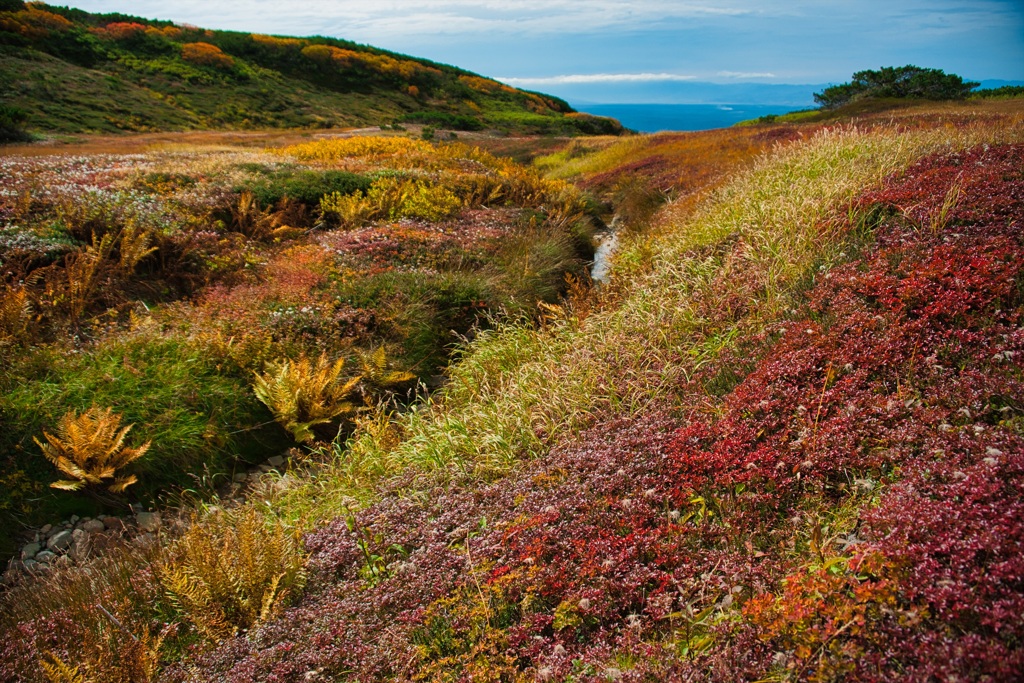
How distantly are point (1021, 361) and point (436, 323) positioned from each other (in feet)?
21.9

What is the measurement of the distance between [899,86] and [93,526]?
1543 inches

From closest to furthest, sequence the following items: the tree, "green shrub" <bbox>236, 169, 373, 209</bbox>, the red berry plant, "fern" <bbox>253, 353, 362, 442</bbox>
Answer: the red berry plant, "fern" <bbox>253, 353, 362, 442</bbox>, "green shrub" <bbox>236, 169, 373, 209</bbox>, the tree

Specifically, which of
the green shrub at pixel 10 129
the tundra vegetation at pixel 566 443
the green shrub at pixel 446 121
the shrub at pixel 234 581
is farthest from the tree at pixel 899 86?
the green shrub at pixel 10 129

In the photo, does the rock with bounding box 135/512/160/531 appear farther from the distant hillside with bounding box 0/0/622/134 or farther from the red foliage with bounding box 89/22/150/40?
the red foliage with bounding box 89/22/150/40

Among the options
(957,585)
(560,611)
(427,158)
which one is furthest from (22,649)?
(427,158)

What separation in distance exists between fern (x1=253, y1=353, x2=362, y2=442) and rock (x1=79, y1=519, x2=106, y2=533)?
71.7 inches

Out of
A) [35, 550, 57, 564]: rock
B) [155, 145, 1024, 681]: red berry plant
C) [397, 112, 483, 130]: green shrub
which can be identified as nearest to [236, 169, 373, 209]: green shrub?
[35, 550, 57, 564]: rock

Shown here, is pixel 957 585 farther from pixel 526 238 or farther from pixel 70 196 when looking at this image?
pixel 70 196

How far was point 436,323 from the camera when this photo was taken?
27.8 feet

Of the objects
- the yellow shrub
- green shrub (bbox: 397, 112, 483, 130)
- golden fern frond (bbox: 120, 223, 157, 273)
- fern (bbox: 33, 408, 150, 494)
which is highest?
green shrub (bbox: 397, 112, 483, 130)

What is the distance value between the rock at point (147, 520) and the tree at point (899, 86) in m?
34.0

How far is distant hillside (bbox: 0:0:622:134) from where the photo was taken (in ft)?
105

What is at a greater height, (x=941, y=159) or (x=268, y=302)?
(x=941, y=159)

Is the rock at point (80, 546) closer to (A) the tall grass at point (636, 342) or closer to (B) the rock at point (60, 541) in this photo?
(B) the rock at point (60, 541)
